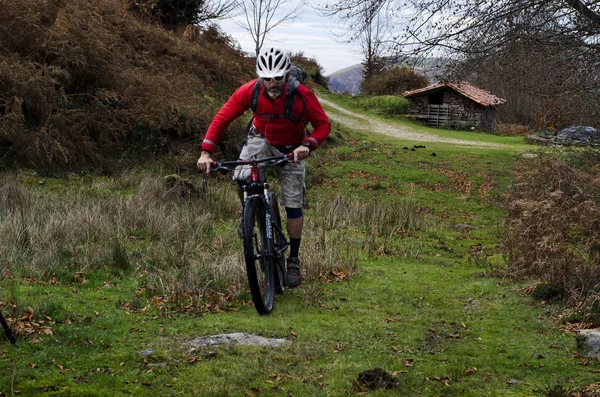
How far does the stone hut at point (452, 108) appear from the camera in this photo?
162 feet

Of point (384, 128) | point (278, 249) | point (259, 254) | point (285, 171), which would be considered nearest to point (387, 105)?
point (384, 128)

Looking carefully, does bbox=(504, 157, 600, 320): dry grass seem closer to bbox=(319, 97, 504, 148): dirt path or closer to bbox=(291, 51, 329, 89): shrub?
bbox=(319, 97, 504, 148): dirt path

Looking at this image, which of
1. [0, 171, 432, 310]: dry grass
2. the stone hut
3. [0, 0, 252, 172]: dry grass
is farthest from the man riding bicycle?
the stone hut

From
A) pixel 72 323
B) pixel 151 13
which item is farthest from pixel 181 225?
pixel 151 13

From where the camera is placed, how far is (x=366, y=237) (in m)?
10.6

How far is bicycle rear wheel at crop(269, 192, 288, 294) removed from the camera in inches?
260

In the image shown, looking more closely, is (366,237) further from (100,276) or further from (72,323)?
(72,323)

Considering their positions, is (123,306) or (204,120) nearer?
(123,306)

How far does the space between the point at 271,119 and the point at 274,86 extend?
0.43 meters

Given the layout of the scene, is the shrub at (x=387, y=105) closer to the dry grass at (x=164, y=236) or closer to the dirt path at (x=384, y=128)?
the dirt path at (x=384, y=128)

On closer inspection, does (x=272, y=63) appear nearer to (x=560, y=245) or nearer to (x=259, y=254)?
(x=259, y=254)

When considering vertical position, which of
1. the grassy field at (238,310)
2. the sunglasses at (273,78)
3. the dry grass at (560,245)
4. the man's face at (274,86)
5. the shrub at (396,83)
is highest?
the shrub at (396,83)

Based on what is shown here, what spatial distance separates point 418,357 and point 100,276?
3.53 meters

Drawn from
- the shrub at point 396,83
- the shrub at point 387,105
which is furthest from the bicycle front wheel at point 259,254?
the shrub at point 396,83
